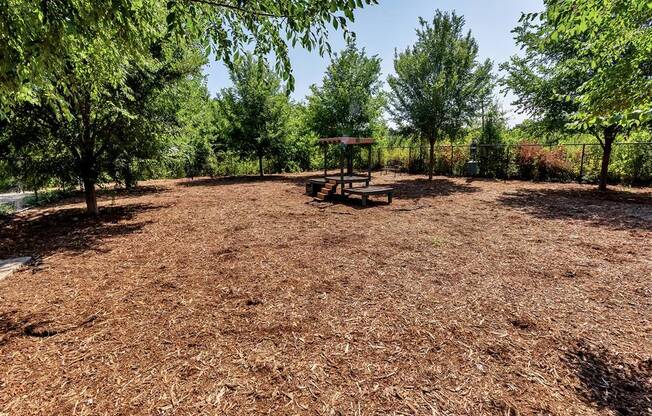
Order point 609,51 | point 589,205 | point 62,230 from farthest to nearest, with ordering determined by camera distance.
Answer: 1. point 589,205
2. point 62,230
3. point 609,51

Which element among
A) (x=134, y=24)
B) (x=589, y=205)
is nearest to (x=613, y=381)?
(x=134, y=24)

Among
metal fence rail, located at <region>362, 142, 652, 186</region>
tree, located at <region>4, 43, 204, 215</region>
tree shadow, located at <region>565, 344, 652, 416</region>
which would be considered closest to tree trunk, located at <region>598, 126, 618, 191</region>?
metal fence rail, located at <region>362, 142, 652, 186</region>

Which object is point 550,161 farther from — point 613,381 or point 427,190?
point 613,381

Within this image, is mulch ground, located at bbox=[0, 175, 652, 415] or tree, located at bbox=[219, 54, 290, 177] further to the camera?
tree, located at bbox=[219, 54, 290, 177]

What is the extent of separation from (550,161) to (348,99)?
34.5ft

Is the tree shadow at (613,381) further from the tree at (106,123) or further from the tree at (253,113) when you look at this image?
the tree at (253,113)

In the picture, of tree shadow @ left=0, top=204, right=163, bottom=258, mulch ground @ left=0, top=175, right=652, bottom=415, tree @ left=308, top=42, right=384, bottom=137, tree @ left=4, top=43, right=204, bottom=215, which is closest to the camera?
mulch ground @ left=0, top=175, right=652, bottom=415

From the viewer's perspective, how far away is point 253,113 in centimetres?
1894

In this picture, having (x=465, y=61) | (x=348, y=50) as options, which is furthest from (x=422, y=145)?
(x=348, y=50)

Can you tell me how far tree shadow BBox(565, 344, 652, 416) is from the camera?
2174 millimetres

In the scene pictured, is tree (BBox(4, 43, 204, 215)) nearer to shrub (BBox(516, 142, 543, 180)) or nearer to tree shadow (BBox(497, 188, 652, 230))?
tree shadow (BBox(497, 188, 652, 230))

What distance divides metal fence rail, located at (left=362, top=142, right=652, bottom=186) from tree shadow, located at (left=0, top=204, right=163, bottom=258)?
15.8 meters

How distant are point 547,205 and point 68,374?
10861 millimetres

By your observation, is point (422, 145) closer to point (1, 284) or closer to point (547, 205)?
point (547, 205)
